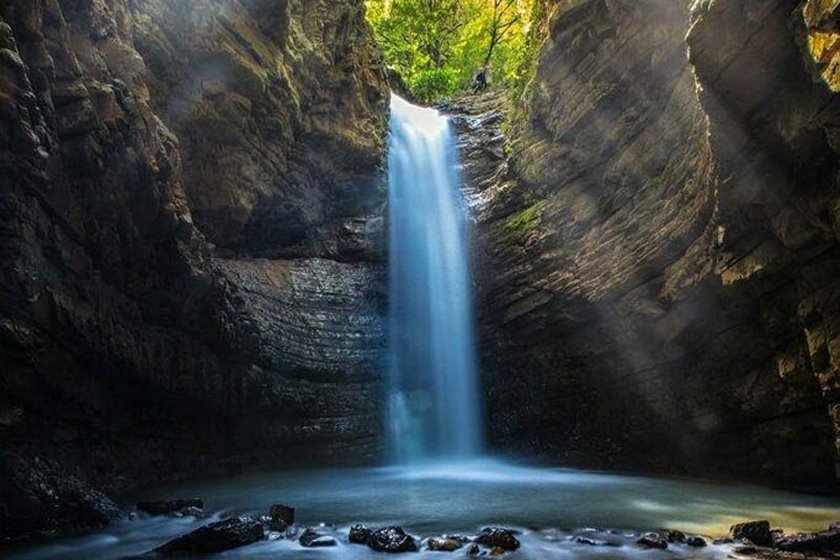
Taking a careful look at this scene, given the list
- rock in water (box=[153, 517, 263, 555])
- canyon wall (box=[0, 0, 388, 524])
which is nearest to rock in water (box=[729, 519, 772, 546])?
rock in water (box=[153, 517, 263, 555])

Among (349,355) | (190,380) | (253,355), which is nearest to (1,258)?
(190,380)

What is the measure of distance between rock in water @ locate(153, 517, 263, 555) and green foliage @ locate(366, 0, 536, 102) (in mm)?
26216

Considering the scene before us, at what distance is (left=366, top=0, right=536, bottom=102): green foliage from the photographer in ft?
103

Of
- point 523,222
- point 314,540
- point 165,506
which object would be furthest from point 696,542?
point 523,222

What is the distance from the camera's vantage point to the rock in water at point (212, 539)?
7094 millimetres

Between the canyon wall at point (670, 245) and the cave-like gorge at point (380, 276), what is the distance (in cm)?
5

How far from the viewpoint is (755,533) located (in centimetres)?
691

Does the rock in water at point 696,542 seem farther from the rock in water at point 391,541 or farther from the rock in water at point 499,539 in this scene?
the rock in water at point 391,541

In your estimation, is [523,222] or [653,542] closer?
[653,542]

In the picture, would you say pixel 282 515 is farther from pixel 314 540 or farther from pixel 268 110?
pixel 268 110

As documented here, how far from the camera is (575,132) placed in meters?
15.6

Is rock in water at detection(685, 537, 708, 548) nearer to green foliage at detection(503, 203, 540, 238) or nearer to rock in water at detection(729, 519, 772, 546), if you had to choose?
rock in water at detection(729, 519, 772, 546)

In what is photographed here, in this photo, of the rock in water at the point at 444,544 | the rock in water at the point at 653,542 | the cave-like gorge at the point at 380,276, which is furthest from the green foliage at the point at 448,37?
the rock in water at the point at 653,542

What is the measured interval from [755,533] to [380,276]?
41.0 ft
